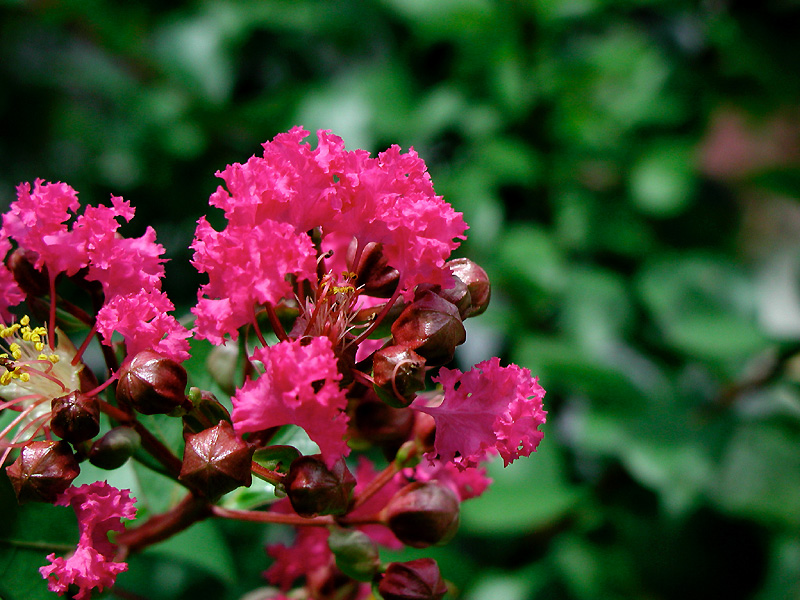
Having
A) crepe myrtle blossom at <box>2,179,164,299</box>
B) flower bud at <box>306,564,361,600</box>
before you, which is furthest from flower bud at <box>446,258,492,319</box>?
flower bud at <box>306,564,361,600</box>

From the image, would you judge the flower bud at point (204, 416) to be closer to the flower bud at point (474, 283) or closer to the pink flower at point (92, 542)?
the pink flower at point (92, 542)

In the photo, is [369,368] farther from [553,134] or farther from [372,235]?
[553,134]

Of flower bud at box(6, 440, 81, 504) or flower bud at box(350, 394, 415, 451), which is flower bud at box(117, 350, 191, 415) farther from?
flower bud at box(350, 394, 415, 451)

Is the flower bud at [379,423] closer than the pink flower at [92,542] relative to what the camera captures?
No

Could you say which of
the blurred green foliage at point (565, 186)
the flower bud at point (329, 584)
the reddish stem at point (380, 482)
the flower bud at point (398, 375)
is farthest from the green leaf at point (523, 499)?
the flower bud at point (398, 375)

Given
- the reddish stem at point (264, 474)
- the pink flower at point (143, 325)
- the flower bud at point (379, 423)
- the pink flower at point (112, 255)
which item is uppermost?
the pink flower at point (112, 255)

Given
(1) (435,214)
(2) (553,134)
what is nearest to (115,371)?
(1) (435,214)

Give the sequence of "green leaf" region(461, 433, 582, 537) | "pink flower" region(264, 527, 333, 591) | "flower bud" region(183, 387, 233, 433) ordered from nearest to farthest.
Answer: "flower bud" region(183, 387, 233, 433) → "pink flower" region(264, 527, 333, 591) → "green leaf" region(461, 433, 582, 537)
